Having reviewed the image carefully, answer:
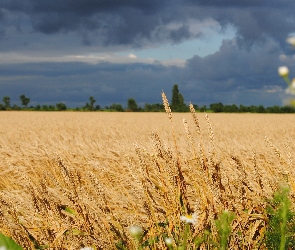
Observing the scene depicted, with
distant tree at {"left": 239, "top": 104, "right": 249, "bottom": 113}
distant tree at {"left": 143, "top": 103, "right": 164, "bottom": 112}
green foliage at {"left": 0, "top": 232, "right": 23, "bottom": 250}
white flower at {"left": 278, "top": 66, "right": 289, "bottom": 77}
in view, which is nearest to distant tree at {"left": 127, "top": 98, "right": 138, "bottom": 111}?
distant tree at {"left": 143, "top": 103, "right": 164, "bottom": 112}

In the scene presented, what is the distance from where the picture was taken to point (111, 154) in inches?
213

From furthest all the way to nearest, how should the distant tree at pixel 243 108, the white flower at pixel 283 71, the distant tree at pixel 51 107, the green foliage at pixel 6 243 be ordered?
the distant tree at pixel 51 107
the distant tree at pixel 243 108
the green foliage at pixel 6 243
the white flower at pixel 283 71

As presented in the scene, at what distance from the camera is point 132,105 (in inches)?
2437

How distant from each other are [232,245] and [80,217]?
106 cm

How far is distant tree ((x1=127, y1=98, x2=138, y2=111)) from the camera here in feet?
198

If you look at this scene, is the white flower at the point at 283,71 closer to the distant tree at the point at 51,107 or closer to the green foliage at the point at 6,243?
the green foliage at the point at 6,243

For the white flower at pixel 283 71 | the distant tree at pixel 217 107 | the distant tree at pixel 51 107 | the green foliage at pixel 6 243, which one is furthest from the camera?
the distant tree at pixel 51 107

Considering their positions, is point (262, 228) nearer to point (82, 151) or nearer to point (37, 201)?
point (37, 201)

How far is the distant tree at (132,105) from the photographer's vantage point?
60.3 meters

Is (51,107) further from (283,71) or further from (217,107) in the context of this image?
(283,71)

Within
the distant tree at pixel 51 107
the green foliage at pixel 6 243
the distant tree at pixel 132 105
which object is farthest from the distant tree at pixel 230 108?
the green foliage at pixel 6 243

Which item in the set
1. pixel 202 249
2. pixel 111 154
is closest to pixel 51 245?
pixel 202 249

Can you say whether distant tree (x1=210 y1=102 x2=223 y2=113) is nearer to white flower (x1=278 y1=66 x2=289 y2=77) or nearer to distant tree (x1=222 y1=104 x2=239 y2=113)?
distant tree (x1=222 y1=104 x2=239 y2=113)

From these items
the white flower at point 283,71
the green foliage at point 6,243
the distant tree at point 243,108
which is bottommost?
the green foliage at point 6,243
